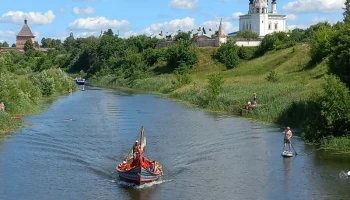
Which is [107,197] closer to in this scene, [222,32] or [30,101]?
[30,101]

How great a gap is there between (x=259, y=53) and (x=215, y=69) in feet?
34.9

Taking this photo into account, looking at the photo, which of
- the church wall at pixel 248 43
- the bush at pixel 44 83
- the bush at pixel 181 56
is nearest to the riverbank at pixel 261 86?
the bush at pixel 181 56

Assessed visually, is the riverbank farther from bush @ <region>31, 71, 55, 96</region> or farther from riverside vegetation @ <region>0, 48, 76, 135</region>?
bush @ <region>31, 71, 55, 96</region>

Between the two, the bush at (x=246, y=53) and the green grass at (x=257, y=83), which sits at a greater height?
the bush at (x=246, y=53)

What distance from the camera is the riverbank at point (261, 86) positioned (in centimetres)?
4734

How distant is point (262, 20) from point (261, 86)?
3705 inches

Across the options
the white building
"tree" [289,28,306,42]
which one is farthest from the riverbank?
the white building

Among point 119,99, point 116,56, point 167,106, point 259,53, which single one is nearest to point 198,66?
point 259,53

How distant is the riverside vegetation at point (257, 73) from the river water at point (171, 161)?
251 cm

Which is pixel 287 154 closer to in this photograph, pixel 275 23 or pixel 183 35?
pixel 183 35

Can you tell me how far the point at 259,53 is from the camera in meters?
114

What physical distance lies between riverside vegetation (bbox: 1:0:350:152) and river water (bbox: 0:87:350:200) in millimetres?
2514

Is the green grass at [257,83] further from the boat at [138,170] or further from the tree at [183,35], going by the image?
the boat at [138,170]

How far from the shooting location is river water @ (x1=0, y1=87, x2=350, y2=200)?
86.6ft
